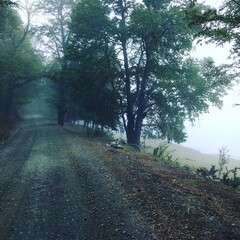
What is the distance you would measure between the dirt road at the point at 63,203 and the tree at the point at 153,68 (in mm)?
10872

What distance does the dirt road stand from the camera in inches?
280

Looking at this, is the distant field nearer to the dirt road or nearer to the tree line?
the tree line

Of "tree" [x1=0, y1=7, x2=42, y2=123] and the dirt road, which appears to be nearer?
the dirt road

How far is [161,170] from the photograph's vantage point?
1306 cm

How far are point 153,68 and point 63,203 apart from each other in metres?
16.4

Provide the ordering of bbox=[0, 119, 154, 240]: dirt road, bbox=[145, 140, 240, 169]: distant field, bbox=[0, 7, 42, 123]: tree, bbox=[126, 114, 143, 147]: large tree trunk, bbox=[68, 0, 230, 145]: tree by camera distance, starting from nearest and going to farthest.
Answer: bbox=[0, 119, 154, 240]: dirt road
bbox=[68, 0, 230, 145]: tree
bbox=[126, 114, 143, 147]: large tree trunk
bbox=[0, 7, 42, 123]: tree
bbox=[145, 140, 240, 169]: distant field

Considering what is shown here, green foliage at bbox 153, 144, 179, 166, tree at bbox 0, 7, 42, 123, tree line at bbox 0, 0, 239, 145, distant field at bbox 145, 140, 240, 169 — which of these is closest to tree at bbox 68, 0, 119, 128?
tree line at bbox 0, 0, 239, 145

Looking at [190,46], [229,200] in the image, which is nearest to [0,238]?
[229,200]

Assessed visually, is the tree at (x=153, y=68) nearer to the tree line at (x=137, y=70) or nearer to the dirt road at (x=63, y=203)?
the tree line at (x=137, y=70)

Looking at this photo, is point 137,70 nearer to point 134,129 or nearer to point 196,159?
point 134,129

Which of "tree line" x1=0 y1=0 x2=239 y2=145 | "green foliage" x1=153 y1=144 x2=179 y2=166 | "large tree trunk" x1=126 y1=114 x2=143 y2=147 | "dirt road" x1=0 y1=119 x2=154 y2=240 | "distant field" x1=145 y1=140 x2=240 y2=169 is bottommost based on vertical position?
"distant field" x1=145 y1=140 x2=240 y2=169

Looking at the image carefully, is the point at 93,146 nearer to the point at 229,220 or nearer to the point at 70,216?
the point at 70,216

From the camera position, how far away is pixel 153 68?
23312 millimetres

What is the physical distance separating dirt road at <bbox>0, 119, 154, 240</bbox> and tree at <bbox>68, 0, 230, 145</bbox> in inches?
428
